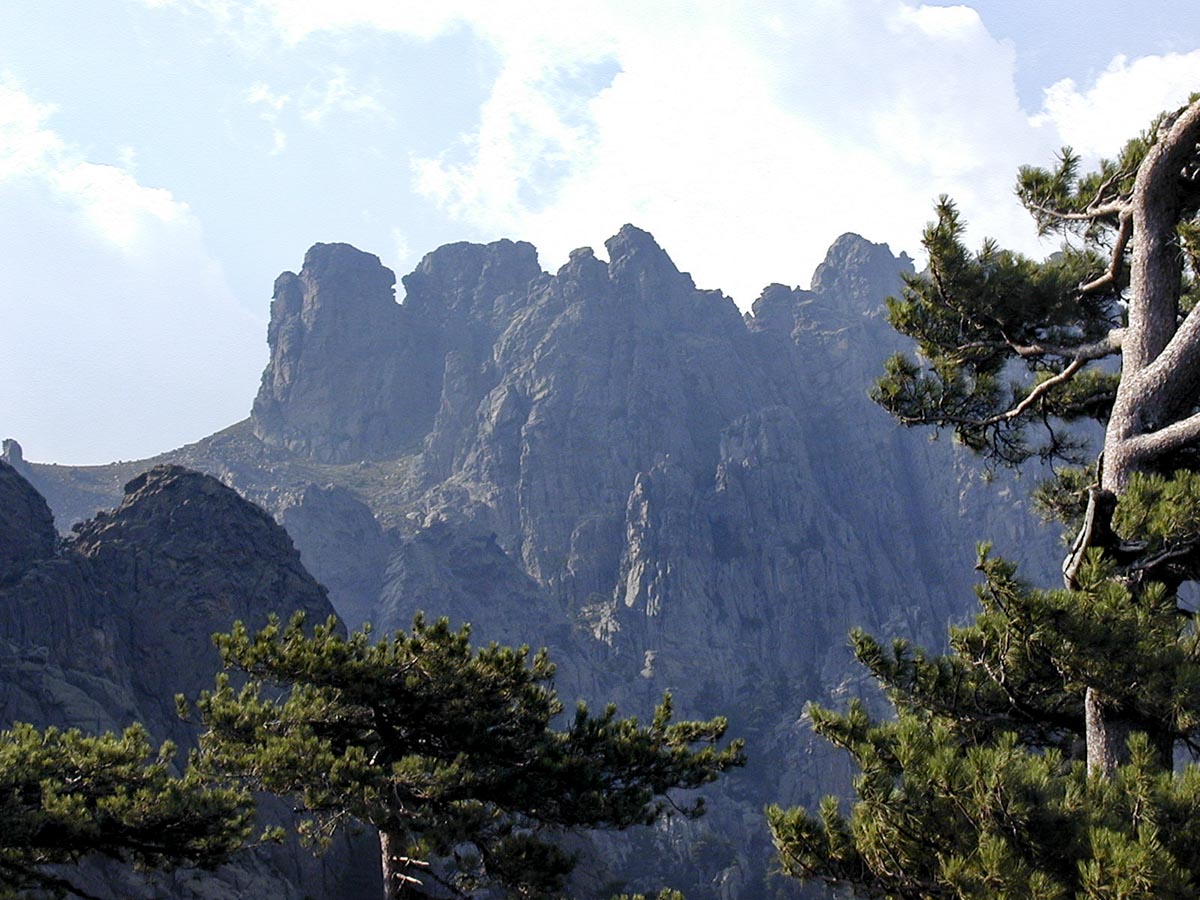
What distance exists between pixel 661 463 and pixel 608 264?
41.7 m

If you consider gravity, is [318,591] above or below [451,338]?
below

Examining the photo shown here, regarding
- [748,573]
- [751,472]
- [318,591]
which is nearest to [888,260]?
[751,472]

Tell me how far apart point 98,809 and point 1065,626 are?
10.1 m

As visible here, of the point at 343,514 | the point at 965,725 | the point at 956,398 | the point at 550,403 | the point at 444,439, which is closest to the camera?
the point at 965,725

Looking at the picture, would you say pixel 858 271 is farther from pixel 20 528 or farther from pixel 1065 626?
pixel 1065 626

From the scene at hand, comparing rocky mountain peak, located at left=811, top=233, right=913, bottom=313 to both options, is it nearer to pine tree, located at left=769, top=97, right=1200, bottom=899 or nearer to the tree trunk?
pine tree, located at left=769, top=97, right=1200, bottom=899

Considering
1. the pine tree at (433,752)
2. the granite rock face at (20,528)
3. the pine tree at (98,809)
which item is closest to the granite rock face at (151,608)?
the granite rock face at (20,528)

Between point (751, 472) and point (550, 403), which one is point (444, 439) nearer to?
point (550, 403)

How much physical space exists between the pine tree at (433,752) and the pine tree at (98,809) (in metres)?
0.61

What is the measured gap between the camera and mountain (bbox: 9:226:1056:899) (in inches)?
4688

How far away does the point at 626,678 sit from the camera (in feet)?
391

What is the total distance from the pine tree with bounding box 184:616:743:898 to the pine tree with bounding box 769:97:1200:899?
14.5 feet

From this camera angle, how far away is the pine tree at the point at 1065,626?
6512 millimetres

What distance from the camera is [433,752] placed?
42.0 ft
